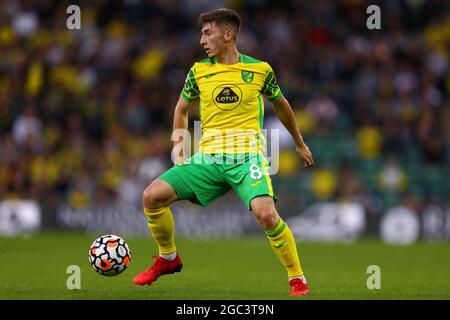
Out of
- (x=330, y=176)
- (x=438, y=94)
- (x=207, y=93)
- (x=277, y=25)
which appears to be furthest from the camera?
(x=277, y=25)

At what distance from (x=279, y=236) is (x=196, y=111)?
36.2ft

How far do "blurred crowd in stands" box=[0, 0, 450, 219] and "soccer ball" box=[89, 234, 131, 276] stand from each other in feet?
32.0

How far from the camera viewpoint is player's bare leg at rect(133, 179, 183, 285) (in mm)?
8148

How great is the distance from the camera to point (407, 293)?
8.38 m

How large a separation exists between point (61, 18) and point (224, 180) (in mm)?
13627

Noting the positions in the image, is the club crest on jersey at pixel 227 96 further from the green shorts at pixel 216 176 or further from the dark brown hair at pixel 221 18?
the dark brown hair at pixel 221 18

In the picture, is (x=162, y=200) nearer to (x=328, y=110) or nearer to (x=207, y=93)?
(x=207, y=93)

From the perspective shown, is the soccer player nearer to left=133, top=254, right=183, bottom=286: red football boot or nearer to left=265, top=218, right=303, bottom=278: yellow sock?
left=265, top=218, right=303, bottom=278: yellow sock

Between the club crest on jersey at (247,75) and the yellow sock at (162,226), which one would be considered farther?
the yellow sock at (162,226)

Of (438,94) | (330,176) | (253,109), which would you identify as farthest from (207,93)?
(438,94)

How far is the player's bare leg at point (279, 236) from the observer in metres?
7.81

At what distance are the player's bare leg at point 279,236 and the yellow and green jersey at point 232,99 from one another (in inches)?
22.6

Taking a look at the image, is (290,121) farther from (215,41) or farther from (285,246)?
(285,246)

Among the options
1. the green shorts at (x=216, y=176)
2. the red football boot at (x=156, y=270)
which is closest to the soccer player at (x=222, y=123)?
the green shorts at (x=216, y=176)
